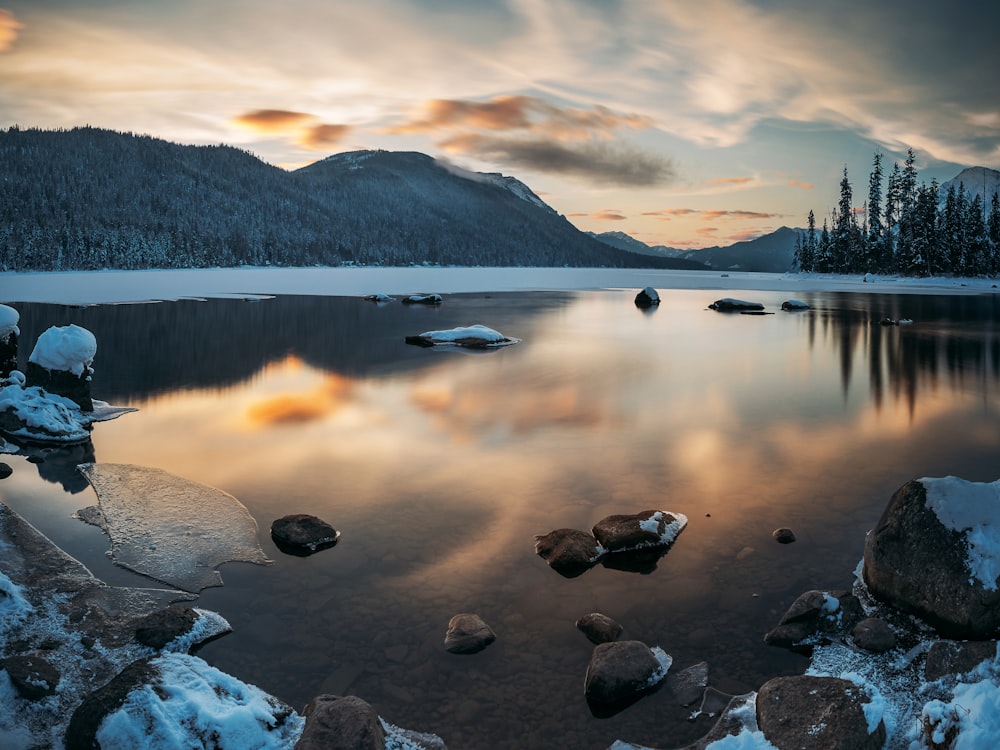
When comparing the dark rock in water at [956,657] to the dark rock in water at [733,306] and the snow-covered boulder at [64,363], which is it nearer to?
the snow-covered boulder at [64,363]

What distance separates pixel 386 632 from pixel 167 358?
85.7ft

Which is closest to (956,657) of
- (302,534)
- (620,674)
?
(620,674)

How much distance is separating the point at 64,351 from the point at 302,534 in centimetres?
1178

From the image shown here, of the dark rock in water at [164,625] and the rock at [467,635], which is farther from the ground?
the dark rock in water at [164,625]

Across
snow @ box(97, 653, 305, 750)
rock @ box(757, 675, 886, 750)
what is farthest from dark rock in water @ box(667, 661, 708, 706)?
snow @ box(97, 653, 305, 750)

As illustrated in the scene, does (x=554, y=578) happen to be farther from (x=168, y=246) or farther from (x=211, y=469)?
(x=168, y=246)

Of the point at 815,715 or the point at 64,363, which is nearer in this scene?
the point at 815,715

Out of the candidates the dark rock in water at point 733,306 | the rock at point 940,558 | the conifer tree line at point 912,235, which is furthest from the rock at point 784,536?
the conifer tree line at point 912,235

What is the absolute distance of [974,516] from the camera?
25.2 ft

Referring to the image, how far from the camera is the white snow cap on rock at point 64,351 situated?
56.8 feet

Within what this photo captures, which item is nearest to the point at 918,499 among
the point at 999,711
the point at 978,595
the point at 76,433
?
the point at 978,595

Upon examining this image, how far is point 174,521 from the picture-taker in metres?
10.8

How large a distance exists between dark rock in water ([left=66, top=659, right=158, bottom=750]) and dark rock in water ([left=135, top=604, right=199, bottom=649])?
1.44 m

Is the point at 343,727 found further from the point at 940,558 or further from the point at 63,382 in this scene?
the point at 63,382
